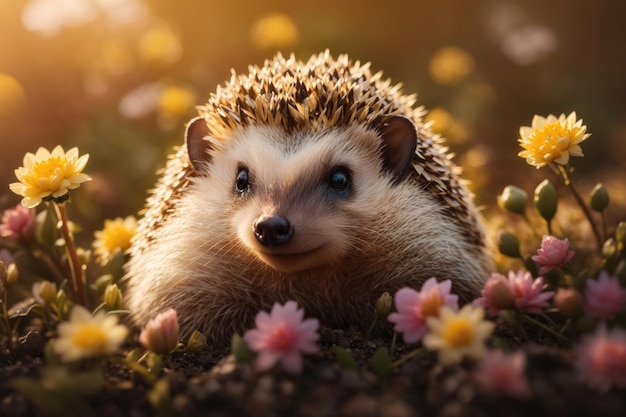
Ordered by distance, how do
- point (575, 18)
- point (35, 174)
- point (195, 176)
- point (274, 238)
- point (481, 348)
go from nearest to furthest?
1. point (481, 348)
2. point (274, 238)
3. point (35, 174)
4. point (195, 176)
5. point (575, 18)

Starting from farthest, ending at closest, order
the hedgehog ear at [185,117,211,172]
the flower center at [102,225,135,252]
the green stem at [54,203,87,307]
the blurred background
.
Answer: the blurred background, the flower center at [102,225,135,252], the hedgehog ear at [185,117,211,172], the green stem at [54,203,87,307]

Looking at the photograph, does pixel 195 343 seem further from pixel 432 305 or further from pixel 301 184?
pixel 432 305

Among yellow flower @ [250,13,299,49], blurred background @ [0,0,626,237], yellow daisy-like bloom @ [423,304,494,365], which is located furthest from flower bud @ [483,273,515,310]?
yellow flower @ [250,13,299,49]

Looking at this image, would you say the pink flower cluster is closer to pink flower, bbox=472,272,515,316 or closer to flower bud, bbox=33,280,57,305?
pink flower, bbox=472,272,515,316

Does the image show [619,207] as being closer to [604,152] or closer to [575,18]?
[604,152]

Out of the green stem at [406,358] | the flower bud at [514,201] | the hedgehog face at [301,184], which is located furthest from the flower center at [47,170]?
the flower bud at [514,201]

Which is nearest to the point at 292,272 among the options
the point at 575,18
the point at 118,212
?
the point at 118,212
